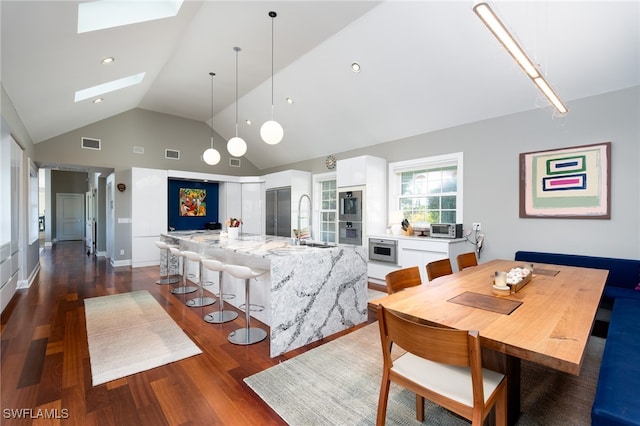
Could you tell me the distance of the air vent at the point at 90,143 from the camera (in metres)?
6.41

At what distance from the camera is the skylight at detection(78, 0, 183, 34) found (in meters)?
2.65

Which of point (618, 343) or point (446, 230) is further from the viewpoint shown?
point (446, 230)

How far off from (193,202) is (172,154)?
1.38 metres

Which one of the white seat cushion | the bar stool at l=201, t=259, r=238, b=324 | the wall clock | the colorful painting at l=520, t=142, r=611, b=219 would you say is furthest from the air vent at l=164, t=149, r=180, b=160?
the white seat cushion

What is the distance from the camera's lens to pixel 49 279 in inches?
210

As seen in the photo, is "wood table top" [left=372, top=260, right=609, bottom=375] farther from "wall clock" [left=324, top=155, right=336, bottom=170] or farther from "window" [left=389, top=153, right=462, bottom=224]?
"wall clock" [left=324, top=155, right=336, bottom=170]

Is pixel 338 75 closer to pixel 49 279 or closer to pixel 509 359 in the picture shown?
pixel 509 359

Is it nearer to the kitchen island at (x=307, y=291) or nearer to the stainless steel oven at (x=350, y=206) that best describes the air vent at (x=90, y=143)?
the kitchen island at (x=307, y=291)

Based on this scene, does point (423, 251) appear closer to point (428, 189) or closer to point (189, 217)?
point (428, 189)

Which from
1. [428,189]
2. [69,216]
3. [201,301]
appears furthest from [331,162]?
[69,216]

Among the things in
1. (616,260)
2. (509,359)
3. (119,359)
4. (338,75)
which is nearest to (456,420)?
(509,359)

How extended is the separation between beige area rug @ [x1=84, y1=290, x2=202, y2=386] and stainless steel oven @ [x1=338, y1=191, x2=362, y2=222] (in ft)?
11.3

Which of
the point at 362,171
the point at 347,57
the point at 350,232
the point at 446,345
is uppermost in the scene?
the point at 347,57

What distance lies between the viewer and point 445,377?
1431 mm
